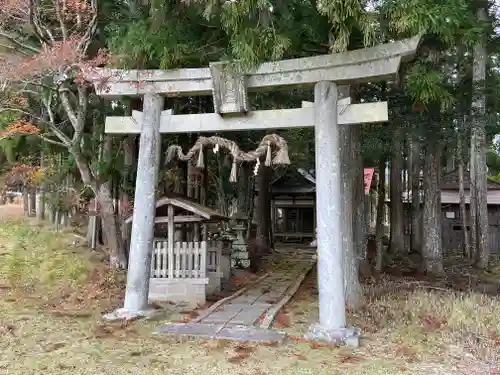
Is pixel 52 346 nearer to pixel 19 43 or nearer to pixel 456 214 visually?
pixel 19 43

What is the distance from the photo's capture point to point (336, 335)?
6.69 meters

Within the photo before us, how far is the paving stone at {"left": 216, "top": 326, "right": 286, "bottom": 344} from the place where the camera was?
667 centimetres

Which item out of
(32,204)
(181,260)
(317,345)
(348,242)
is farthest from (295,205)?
(317,345)

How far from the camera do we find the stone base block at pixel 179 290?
1004cm

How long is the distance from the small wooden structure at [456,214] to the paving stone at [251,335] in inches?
672

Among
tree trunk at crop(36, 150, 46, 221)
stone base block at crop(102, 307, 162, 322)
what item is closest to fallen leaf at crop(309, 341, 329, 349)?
stone base block at crop(102, 307, 162, 322)

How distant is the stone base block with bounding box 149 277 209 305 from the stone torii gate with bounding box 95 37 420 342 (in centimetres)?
202

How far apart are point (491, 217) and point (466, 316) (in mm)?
16561

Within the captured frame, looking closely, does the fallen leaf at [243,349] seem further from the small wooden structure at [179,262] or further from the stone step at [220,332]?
the small wooden structure at [179,262]

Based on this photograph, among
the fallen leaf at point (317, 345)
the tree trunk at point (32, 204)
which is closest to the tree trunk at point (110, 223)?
the tree trunk at point (32, 204)

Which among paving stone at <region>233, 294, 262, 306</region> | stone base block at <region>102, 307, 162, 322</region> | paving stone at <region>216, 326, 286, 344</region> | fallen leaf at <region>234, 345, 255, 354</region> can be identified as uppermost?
stone base block at <region>102, 307, 162, 322</region>

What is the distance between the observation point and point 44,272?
11453mm

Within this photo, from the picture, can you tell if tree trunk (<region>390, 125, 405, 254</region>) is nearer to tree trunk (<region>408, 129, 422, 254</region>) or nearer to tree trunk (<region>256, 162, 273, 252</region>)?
tree trunk (<region>408, 129, 422, 254</region>)

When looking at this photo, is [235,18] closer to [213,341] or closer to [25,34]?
[213,341]
